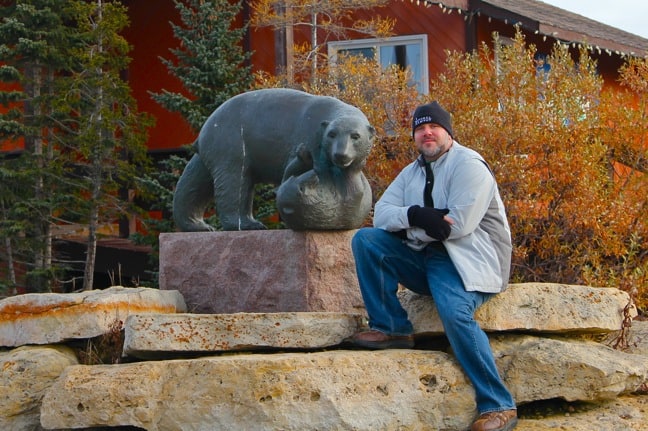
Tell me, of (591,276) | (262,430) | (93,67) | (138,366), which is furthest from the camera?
(93,67)

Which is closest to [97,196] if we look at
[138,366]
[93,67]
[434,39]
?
[93,67]

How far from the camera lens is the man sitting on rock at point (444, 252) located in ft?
15.4

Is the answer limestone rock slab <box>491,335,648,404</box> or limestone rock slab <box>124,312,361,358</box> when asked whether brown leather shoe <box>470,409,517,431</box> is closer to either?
limestone rock slab <box>491,335,648,404</box>

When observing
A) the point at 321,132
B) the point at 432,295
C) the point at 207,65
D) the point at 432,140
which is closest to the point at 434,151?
the point at 432,140

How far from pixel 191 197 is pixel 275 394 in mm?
2419

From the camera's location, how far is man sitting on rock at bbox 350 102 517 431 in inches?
184

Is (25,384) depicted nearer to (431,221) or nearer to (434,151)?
(431,221)

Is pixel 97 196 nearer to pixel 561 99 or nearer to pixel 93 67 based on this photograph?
pixel 93 67

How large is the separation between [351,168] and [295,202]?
435mm

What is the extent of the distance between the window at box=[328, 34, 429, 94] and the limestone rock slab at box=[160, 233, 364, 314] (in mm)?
7629

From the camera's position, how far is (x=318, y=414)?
4648 millimetres

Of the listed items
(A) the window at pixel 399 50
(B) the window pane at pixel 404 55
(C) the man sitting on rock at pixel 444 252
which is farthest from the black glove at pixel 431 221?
(B) the window pane at pixel 404 55

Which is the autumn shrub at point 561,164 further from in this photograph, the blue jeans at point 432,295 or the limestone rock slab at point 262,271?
the blue jeans at point 432,295

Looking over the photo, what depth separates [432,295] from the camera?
15.9ft
